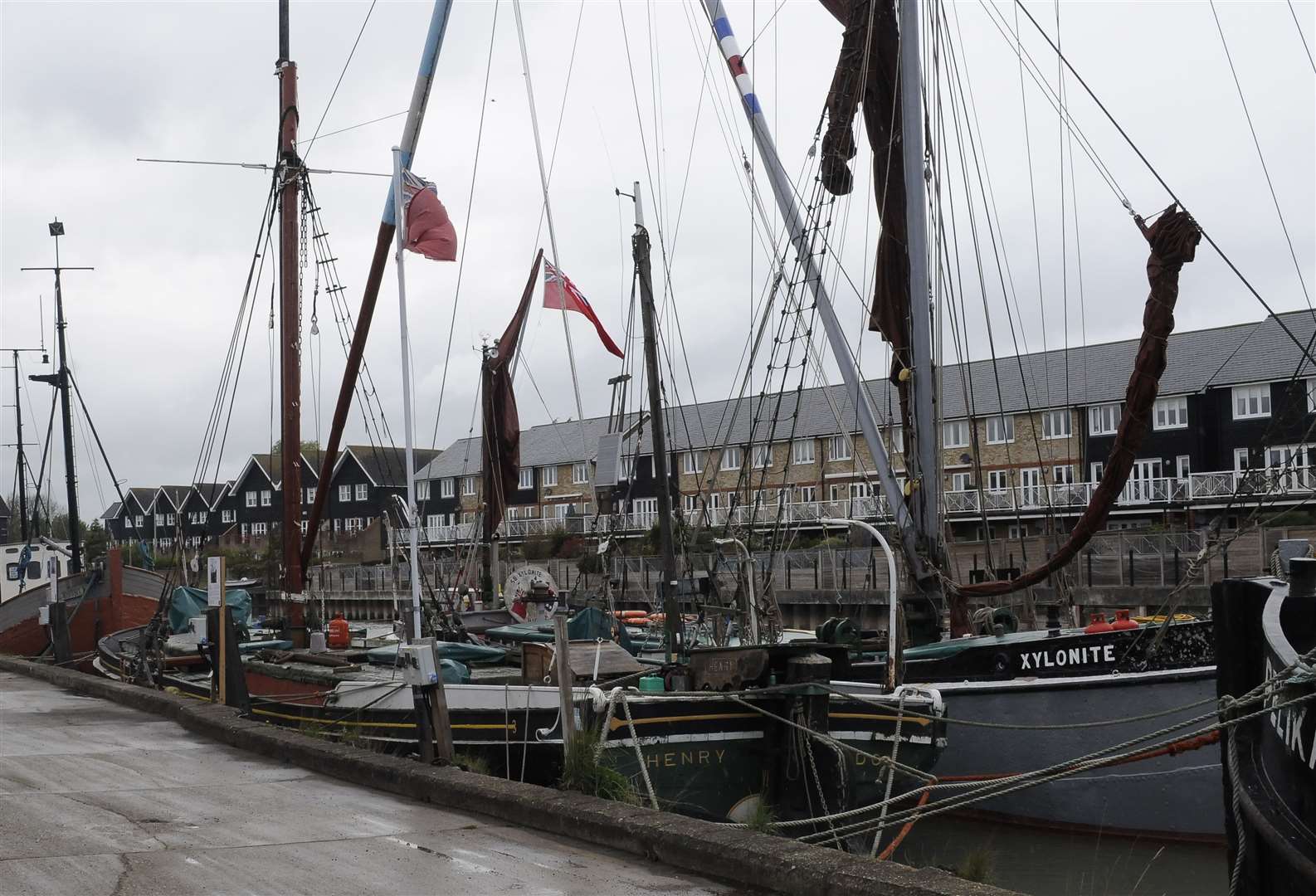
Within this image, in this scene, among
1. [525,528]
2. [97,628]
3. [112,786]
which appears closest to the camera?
[112,786]

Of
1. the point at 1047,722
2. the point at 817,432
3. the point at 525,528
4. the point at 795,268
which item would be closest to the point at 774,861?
the point at 1047,722

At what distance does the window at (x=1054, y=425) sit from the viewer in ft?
205

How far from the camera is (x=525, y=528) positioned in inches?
3199

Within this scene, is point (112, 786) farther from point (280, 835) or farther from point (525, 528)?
point (525, 528)

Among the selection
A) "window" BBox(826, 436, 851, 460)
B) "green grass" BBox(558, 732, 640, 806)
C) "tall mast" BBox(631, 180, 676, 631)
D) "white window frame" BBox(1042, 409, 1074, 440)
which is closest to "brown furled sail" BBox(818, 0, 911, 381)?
"tall mast" BBox(631, 180, 676, 631)

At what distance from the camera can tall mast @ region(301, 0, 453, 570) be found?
20602 mm

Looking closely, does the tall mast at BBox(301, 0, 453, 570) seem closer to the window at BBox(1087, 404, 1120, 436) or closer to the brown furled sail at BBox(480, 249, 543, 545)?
the brown furled sail at BBox(480, 249, 543, 545)

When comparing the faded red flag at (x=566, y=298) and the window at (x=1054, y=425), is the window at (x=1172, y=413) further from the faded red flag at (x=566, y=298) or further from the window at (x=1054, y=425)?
the faded red flag at (x=566, y=298)

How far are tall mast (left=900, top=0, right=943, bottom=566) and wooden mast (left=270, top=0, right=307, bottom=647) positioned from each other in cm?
1084

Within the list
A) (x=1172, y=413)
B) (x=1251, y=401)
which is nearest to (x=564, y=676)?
(x=1251, y=401)

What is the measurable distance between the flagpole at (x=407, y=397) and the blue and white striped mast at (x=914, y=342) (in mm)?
5823

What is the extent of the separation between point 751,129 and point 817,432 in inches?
1996

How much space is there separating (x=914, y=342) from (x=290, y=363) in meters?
11.8

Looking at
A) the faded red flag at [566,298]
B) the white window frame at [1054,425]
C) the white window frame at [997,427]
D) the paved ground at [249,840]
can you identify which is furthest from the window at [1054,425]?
the paved ground at [249,840]
